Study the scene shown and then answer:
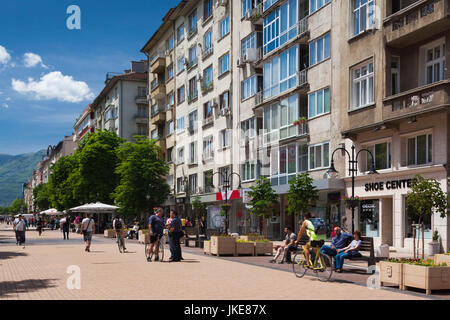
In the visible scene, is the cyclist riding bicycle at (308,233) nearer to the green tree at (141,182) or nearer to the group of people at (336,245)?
the group of people at (336,245)

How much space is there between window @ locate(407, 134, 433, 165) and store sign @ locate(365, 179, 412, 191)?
895mm

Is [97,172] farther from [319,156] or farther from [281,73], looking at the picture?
[319,156]

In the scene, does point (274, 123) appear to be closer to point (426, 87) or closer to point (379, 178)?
point (379, 178)

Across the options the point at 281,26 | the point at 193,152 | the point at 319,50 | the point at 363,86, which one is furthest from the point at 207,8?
the point at 363,86

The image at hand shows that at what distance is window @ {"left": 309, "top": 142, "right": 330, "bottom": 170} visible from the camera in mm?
31391

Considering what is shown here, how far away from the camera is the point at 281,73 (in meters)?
36.2

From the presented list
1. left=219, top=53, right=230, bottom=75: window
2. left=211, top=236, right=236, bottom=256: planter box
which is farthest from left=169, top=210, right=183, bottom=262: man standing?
left=219, top=53, right=230, bottom=75: window

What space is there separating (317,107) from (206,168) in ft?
62.6

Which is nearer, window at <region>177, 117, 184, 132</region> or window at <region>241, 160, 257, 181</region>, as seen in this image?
window at <region>241, 160, 257, 181</region>

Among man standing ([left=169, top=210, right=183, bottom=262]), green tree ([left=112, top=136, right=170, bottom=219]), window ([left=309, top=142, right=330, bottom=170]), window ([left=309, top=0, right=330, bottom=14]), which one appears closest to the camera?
man standing ([left=169, top=210, right=183, bottom=262])

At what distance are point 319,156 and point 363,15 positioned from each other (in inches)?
Result: 315

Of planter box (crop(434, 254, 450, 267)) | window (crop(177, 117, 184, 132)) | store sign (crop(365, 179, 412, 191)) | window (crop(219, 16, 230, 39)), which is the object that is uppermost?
window (crop(219, 16, 230, 39))

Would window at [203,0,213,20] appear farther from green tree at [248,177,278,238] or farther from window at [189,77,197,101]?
green tree at [248,177,278,238]
